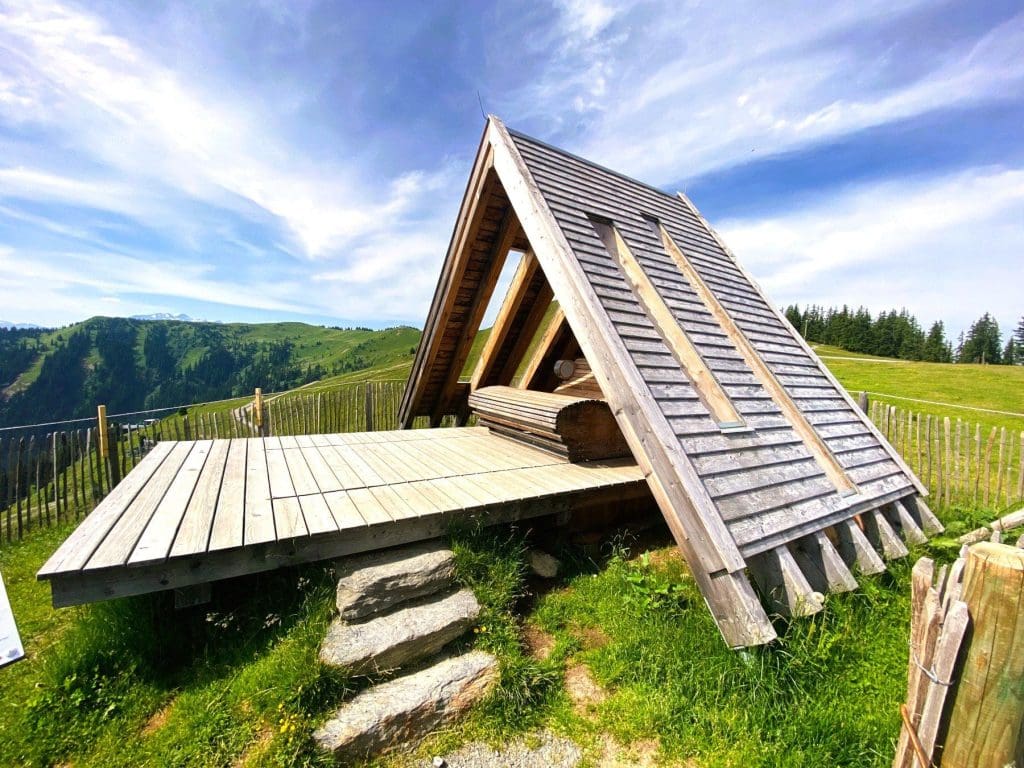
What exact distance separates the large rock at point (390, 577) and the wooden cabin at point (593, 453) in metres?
0.14

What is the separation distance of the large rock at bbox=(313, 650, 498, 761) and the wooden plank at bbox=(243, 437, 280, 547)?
49.4 inches

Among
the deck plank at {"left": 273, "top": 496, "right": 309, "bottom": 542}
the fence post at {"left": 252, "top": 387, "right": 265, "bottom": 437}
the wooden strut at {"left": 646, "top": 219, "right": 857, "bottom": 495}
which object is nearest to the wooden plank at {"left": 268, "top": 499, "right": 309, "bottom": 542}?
the deck plank at {"left": 273, "top": 496, "right": 309, "bottom": 542}

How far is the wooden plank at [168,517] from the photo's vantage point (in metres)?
2.82

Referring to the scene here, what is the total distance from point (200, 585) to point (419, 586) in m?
1.55

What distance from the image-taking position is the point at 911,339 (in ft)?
235

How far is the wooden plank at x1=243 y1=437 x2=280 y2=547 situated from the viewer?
3.15 meters

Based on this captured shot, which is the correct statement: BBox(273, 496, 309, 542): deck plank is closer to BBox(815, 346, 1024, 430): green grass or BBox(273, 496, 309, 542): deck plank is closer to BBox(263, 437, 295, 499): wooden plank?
BBox(263, 437, 295, 499): wooden plank

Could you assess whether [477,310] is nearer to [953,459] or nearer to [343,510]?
[343,510]

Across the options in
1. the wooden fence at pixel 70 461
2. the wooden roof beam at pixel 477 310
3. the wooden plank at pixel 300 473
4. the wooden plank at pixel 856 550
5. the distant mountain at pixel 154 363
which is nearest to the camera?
the wooden plank at pixel 856 550

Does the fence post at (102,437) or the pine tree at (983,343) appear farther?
the pine tree at (983,343)

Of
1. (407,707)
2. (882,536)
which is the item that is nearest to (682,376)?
(882,536)

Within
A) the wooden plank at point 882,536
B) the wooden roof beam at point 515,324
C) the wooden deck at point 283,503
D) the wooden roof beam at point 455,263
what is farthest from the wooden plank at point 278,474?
the wooden plank at point 882,536

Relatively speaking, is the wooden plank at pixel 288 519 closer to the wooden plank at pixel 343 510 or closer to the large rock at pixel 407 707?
the wooden plank at pixel 343 510

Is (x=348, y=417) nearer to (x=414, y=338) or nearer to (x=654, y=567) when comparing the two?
(x=654, y=567)
